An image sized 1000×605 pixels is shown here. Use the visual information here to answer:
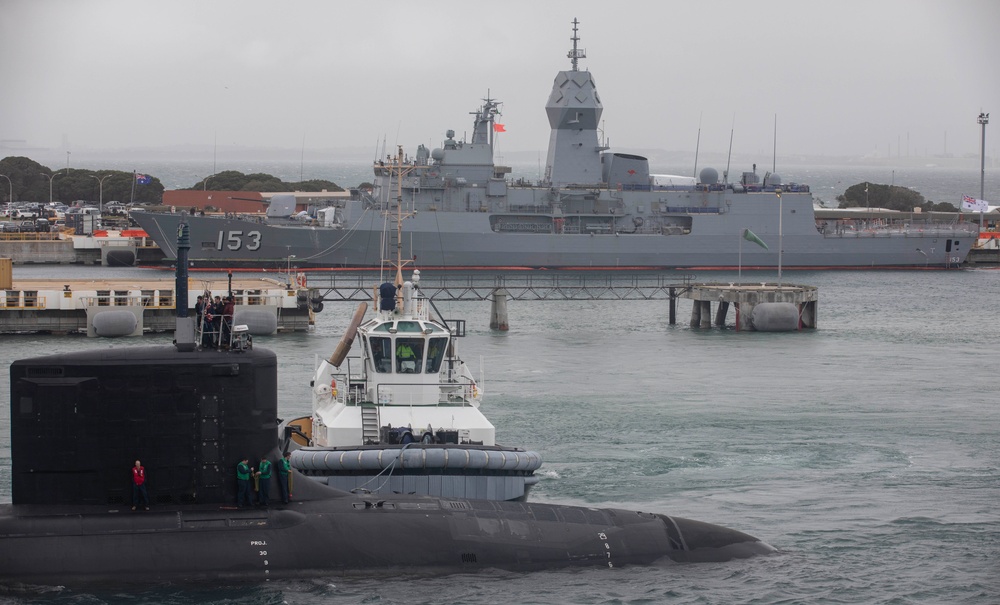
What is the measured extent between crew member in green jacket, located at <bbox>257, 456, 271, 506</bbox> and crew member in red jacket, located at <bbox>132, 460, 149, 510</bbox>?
133 cm

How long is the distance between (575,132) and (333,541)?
71.1 metres

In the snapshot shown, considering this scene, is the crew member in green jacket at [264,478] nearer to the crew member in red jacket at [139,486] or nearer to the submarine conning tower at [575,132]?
the crew member in red jacket at [139,486]

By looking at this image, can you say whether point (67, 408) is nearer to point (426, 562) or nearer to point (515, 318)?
point (426, 562)

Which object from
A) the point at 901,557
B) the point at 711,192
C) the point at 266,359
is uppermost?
the point at 711,192

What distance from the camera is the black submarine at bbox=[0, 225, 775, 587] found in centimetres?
1467

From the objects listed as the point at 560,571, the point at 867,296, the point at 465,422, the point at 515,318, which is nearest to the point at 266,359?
the point at 560,571

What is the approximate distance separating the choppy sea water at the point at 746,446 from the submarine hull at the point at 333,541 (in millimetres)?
212

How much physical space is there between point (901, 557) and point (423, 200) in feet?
206

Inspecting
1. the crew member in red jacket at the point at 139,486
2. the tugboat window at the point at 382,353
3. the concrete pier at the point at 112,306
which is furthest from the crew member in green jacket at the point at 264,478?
the concrete pier at the point at 112,306

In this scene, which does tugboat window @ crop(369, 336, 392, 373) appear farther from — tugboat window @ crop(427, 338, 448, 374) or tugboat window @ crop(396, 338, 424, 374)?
tugboat window @ crop(427, 338, 448, 374)

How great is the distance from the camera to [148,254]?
272 ft

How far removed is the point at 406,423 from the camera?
21.7 metres

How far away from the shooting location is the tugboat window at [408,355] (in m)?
22.8

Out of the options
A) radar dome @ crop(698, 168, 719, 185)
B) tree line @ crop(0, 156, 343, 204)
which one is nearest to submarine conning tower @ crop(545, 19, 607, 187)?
radar dome @ crop(698, 168, 719, 185)
